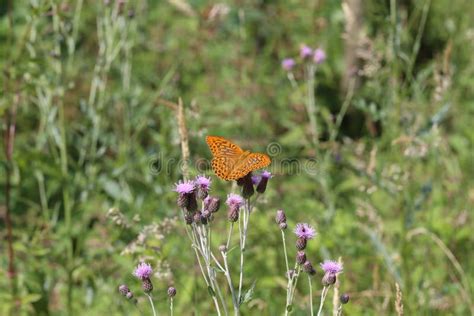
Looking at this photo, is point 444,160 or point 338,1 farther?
point 338,1

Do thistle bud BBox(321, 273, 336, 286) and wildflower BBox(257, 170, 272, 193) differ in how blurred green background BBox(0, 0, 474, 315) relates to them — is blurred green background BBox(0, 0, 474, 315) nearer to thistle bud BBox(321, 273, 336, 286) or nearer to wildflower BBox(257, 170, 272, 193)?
wildflower BBox(257, 170, 272, 193)

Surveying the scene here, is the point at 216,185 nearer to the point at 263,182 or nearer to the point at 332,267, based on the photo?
the point at 263,182

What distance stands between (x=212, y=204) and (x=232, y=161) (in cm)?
15

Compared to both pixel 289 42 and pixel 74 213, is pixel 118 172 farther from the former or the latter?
pixel 289 42

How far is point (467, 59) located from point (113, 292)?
12.1 feet

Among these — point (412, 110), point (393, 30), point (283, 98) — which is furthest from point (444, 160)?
point (283, 98)

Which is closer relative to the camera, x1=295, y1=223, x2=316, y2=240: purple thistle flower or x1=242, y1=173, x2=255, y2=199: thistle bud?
x1=295, y1=223, x2=316, y2=240: purple thistle flower

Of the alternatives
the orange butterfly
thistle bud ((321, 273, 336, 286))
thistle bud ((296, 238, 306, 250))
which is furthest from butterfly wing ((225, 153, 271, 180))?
thistle bud ((321, 273, 336, 286))

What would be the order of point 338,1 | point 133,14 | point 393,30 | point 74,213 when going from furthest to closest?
point 338,1
point 133,14
point 74,213
point 393,30

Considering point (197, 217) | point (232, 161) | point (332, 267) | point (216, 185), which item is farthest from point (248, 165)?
point (216, 185)

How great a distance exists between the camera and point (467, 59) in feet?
19.0

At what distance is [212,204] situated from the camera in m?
1.99

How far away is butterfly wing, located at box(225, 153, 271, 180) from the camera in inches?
77.9

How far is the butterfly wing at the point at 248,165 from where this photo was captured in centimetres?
198
